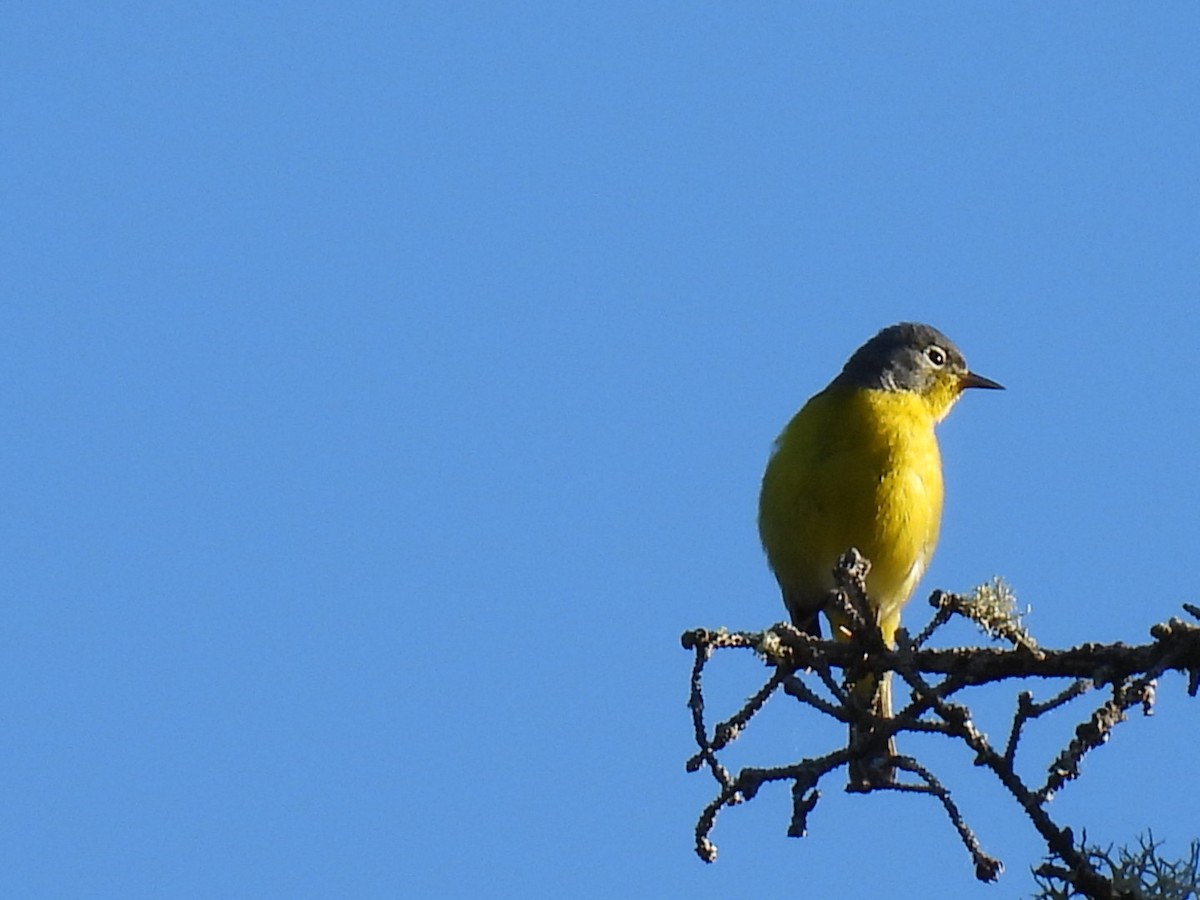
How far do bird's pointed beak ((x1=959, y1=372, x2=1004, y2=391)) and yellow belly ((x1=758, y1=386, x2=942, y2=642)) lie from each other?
108cm

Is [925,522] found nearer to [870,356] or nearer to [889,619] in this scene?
[889,619]

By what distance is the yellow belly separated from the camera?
715cm

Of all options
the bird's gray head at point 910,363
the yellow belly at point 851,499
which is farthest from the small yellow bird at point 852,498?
the bird's gray head at point 910,363

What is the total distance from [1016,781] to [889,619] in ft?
16.2

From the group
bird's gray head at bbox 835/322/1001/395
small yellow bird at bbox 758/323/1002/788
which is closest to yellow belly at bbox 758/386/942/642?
small yellow bird at bbox 758/323/1002/788

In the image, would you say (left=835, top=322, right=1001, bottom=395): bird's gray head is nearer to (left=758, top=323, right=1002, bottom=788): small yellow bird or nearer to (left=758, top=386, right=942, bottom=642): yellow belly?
(left=758, top=323, right=1002, bottom=788): small yellow bird

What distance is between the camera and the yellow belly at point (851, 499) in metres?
7.15

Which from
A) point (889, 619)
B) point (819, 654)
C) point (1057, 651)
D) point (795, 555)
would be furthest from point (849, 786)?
point (889, 619)

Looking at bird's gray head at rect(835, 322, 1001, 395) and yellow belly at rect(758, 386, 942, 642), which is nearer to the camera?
yellow belly at rect(758, 386, 942, 642)

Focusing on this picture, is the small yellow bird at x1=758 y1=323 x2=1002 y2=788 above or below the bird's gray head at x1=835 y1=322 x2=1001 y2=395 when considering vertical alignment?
below

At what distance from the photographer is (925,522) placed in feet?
24.0

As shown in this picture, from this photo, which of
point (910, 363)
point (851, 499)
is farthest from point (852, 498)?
point (910, 363)

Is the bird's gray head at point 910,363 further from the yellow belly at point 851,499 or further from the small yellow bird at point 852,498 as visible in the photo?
the yellow belly at point 851,499

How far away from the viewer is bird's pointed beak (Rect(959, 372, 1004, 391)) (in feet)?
28.5
